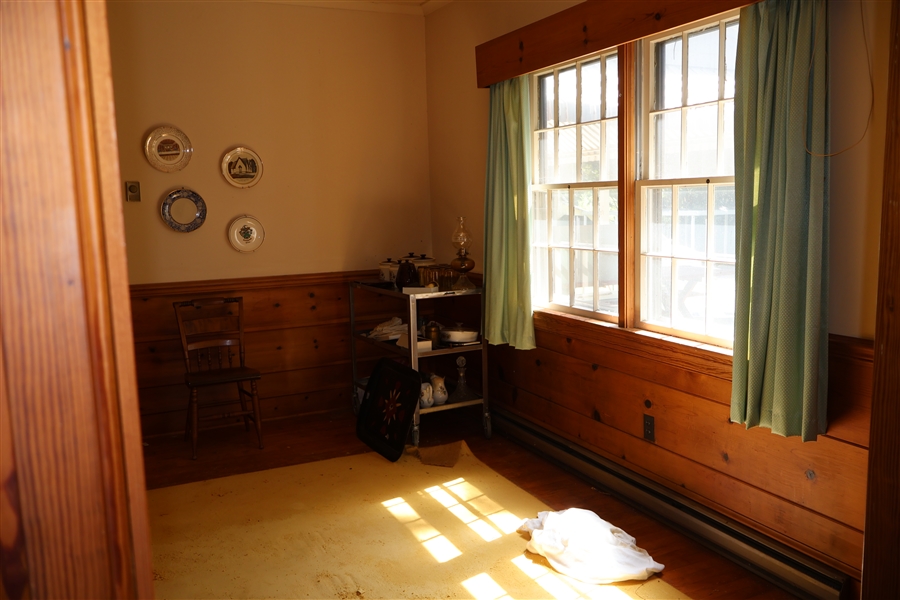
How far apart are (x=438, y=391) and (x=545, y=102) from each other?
1849 mm

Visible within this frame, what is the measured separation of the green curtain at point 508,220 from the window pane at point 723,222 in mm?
1210

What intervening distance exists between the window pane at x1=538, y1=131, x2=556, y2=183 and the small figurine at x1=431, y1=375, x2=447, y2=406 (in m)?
1.39

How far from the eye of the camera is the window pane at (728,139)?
2.87 meters

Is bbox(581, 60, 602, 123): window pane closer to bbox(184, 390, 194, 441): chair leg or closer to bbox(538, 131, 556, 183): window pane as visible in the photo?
bbox(538, 131, 556, 183): window pane

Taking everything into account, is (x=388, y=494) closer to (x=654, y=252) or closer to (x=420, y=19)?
(x=654, y=252)

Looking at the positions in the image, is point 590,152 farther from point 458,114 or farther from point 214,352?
point 214,352

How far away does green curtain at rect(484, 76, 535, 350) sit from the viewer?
3.98 metres

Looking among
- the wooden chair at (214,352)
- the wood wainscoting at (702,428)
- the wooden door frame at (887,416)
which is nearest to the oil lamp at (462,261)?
the wood wainscoting at (702,428)

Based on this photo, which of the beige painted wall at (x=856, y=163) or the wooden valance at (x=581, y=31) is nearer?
the beige painted wall at (x=856, y=163)

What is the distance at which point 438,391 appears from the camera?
4.46 m

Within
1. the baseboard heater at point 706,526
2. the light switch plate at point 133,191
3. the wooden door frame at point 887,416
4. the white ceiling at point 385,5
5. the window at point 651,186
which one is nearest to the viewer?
the wooden door frame at point 887,416

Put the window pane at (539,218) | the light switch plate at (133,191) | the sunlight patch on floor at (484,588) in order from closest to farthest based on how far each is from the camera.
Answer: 1. the sunlight patch on floor at (484,588)
2. the window pane at (539,218)
3. the light switch plate at (133,191)

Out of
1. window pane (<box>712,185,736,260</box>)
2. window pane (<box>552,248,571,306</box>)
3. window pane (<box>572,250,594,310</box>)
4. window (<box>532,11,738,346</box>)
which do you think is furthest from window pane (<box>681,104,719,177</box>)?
window pane (<box>552,248,571,306</box>)

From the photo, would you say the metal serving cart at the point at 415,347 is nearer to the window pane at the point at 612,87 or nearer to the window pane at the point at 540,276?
the window pane at the point at 540,276
